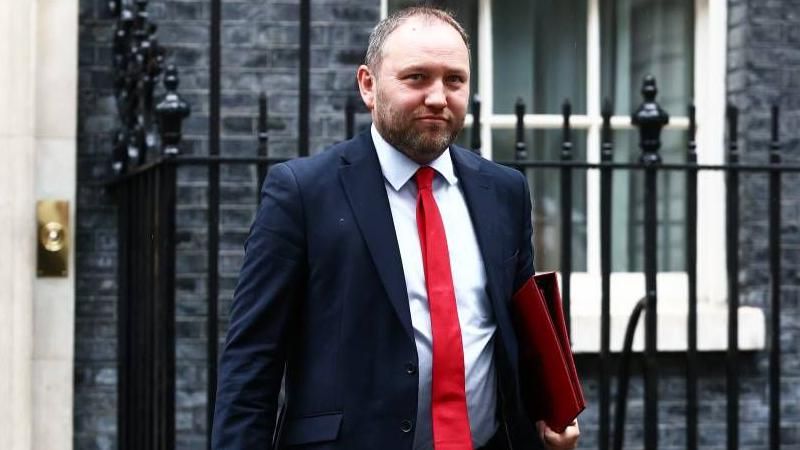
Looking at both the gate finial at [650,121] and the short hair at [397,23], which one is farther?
the gate finial at [650,121]

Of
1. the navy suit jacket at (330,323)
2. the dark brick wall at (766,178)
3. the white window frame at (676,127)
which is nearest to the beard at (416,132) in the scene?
the navy suit jacket at (330,323)

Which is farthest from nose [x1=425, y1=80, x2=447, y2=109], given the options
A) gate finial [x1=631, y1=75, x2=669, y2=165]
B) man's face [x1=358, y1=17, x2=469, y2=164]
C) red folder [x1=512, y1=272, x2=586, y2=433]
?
gate finial [x1=631, y1=75, x2=669, y2=165]

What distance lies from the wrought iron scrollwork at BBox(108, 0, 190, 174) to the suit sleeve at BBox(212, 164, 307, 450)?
1.66 metres

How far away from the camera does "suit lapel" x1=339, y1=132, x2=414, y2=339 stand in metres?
3.09

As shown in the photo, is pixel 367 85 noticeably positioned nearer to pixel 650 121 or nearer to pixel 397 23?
pixel 397 23

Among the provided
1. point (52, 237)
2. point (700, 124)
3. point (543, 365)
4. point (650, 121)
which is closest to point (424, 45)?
point (543, 365)

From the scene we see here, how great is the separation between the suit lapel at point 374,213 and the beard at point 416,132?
0.10 meters

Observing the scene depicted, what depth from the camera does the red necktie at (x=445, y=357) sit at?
3086 millimetres

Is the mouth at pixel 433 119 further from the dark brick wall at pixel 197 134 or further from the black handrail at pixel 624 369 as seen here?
the dark brick wall at pixel 197 134

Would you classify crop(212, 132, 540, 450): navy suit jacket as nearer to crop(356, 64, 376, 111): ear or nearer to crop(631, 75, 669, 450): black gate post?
crop(356, 64, 376, 111): ear

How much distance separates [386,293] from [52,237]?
314cm

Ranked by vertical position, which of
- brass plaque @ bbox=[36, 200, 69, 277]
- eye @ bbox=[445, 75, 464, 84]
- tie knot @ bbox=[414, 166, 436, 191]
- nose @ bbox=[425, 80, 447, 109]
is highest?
eye @ bbox=[445, 75, 464, 84]

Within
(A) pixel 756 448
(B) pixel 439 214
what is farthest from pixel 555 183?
(B) pixel 439 214

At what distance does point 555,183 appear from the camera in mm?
6785
